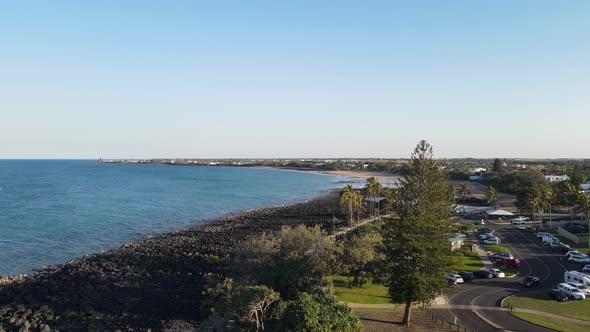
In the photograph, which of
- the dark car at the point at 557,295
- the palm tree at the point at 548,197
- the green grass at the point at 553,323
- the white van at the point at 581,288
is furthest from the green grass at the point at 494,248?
the green grass at the point at 553,323

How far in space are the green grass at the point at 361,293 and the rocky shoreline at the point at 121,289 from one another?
1105 centimetres

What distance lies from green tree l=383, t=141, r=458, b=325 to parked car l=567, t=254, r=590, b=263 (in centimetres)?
2232

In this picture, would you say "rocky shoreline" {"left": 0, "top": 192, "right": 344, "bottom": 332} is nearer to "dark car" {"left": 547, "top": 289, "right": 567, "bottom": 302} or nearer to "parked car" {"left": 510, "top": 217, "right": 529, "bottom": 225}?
"dark car" {"left": 547, "top": 289, "right": 567, "bottom": 302}

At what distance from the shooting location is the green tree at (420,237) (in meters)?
26.8

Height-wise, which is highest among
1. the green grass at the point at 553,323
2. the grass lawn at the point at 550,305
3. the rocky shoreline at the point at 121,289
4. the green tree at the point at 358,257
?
the green tree at the point at 358,257

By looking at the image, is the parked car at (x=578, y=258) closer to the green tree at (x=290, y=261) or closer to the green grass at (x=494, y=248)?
the green grass at (x=494, y=248)

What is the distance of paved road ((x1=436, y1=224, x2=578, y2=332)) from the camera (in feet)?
88.4

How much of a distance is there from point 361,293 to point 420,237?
8.25m

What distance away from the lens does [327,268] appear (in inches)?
1201

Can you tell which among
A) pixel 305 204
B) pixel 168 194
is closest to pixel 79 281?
pixel 305 204

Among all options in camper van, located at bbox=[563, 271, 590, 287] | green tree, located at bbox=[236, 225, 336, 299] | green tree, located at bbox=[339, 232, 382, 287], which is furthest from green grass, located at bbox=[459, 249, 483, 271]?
green tree, located at bbox=[236, 225, 336, 299]

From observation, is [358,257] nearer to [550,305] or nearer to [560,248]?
[550,305]

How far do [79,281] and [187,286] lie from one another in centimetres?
1020

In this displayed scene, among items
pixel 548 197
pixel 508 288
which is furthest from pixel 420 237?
pixel 548 197
